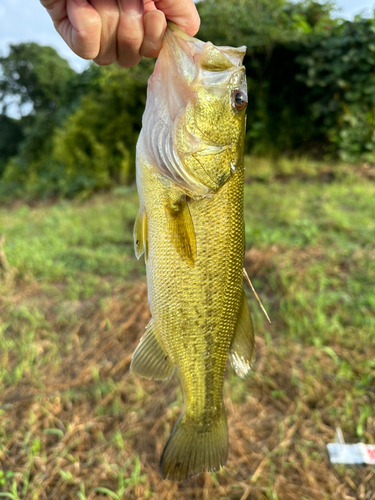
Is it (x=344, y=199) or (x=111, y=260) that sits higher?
(x=344, y=199)

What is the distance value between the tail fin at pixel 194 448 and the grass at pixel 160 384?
2.63 feet

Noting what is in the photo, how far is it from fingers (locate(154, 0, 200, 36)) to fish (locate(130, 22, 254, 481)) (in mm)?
112

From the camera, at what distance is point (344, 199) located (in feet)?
18.2

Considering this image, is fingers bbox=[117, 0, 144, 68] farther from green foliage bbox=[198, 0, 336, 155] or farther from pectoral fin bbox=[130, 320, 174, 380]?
green foliage bbox=[198, 0, 336, 155]

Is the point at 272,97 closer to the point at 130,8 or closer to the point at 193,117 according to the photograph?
the point at 130,8

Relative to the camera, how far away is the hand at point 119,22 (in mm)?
1235

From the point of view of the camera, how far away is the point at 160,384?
2580mm

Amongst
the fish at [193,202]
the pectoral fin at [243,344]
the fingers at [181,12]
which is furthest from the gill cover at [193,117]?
the pectoral fin at [243,344]

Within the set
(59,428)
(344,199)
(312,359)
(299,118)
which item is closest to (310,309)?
(312,359)

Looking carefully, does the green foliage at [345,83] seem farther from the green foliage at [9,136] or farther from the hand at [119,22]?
the green foliage at [9,136]

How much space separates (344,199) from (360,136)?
2749 millimetres

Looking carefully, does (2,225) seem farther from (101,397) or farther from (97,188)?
(101,397)

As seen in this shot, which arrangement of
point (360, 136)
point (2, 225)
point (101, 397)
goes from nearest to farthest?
point (101, 397), point (2, 225), point (360, 136)

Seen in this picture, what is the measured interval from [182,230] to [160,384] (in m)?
1.76
